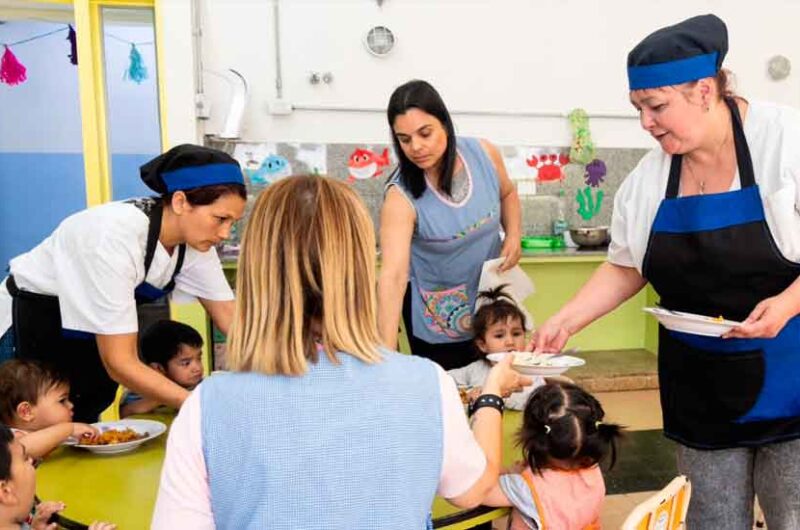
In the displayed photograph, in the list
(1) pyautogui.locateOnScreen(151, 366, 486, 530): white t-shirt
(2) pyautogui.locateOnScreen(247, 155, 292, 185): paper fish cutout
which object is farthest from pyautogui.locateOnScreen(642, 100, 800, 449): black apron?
(2) pyautogui.locateOnScreen(247, 155, 292, 185): paper fish cutout

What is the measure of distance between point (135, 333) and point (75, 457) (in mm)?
327

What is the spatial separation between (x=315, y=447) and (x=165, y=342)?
56.7 inches

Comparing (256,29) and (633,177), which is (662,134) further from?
(256,29)

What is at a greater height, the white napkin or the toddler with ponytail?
the white napkin

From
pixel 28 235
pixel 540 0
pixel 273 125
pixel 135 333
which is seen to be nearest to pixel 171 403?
pixel 135 333

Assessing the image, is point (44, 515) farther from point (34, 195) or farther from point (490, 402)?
point (34, 195)

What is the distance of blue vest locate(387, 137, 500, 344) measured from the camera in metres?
2.37

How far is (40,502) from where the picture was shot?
56.2 inches

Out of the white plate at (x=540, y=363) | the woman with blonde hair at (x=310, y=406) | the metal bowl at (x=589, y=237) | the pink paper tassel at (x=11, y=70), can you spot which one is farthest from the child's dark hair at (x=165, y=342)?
the pink paper tassel at (x=11, y=70)

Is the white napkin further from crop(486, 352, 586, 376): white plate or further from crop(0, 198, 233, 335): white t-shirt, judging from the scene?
crop(0, 198, 233, 335): white t-shirt

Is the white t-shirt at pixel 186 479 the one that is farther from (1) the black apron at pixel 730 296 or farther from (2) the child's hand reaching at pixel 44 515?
(1) the black apron at pixel 730 296

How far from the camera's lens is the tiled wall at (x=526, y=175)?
14.6 ft

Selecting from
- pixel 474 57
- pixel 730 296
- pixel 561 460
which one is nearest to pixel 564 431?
pixel 561 460

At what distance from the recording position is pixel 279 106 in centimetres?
441
